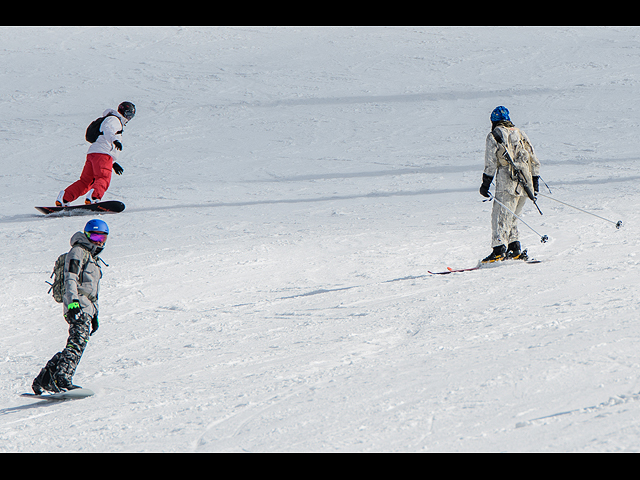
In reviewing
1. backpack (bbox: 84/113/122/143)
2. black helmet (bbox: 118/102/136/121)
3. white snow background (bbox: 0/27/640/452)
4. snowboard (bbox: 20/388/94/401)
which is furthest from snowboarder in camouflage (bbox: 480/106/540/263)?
backpack (bbox: 84/113/122/143)

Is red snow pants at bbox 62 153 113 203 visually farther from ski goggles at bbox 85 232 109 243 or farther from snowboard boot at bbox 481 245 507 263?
ski goggles at bbox 85 232 109 243

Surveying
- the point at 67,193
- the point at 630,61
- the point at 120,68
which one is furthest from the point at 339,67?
the point at 67,193

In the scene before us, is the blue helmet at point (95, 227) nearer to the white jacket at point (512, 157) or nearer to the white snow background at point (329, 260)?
the white snow background at point (329, 260)

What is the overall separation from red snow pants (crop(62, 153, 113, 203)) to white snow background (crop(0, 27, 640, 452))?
0.66m

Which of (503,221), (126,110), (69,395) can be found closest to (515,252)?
(503,221)

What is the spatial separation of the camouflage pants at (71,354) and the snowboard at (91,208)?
251 inches

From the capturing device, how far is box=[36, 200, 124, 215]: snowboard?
1101 cm

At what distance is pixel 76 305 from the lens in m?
4.71

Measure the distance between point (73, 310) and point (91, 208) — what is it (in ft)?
21.8

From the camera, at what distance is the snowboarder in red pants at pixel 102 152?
11.1 m

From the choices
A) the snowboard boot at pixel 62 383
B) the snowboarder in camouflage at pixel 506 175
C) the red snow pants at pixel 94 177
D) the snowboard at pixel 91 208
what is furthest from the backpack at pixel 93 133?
the snowboard boot at pixel 62 383

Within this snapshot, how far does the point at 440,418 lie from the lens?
356 cm

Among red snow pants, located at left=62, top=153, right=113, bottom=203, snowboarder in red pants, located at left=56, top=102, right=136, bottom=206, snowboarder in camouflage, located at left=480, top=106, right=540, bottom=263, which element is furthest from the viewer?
red snow pants, located at left=62, top=153, right=113, bottom=203

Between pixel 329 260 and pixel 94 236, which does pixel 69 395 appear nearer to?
pixel 94 236
